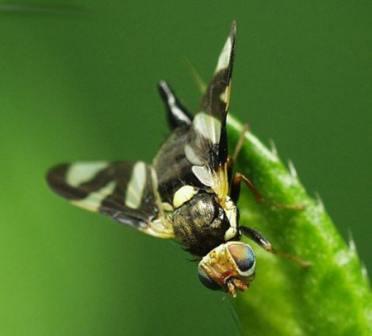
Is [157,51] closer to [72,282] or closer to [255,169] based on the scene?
[72,282]

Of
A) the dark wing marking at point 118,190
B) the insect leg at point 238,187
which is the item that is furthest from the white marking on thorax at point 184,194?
the insect leg at point 238,187

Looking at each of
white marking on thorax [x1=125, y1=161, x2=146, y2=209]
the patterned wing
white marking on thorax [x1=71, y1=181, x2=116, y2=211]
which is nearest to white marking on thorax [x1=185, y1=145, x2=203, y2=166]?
the patterned wing

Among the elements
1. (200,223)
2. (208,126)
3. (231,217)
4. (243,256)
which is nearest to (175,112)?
(208,126)

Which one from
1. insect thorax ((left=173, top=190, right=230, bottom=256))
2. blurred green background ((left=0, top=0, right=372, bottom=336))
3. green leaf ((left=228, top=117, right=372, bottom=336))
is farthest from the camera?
blurred green background ((left=0, top=0, right=372, bottom=336))

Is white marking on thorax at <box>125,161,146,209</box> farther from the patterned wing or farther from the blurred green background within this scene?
the blurred green background

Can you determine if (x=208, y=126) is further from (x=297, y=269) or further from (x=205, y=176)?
(x=297, y=269)

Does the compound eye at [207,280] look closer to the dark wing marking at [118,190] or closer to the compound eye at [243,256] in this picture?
the compound eye at [243,256]
